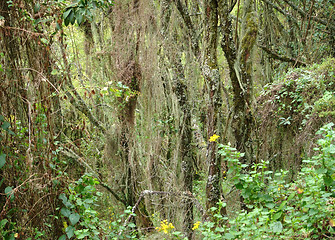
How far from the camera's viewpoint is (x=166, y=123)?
19.7 ft

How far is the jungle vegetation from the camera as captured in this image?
2.22 metres

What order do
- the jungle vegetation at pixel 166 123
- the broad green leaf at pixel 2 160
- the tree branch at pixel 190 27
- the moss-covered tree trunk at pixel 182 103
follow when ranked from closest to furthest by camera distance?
the broad green leaf at pixel 2 160 < the jungle vegetation at pixel 166 123 < the tree branch at pixel 190 27 < the moss-covered tree trunk at pixel 182 103

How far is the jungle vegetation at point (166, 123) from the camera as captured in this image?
2.22 metres

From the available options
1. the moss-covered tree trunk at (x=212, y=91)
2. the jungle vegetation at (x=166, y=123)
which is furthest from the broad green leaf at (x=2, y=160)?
the moss-covered tree trunk at (x=212, y=91)

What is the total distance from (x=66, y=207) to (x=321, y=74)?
11.5 feet

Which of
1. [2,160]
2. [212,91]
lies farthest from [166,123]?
[2,160]

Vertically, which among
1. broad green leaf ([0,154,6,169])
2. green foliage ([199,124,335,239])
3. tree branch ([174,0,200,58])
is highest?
tree branch ([174,0,200,58])

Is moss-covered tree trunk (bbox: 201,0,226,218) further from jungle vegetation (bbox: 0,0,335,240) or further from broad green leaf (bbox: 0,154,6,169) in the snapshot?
broad green leaf (bbox: 0,154,6,169)

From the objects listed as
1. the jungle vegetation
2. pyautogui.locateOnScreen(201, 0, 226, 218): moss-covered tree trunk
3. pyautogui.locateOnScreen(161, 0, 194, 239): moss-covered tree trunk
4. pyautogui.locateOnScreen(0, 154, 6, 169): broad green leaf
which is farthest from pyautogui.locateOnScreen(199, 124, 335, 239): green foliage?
pyautogui.locateOnScreen(161, 0, 194, 239): moss-covered tree trunk

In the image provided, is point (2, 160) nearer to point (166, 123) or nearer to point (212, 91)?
point (212, 91)

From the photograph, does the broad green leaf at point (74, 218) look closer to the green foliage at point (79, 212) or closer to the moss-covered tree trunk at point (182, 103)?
the green foliage at point (79, 212)

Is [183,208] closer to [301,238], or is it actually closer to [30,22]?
[301,238]

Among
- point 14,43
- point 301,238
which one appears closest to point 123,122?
point 14,43

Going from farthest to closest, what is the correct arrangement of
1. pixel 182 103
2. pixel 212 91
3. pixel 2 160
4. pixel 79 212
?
pixel 182 103
pixel 212 91
pixel 79 212
pixel 2 160
